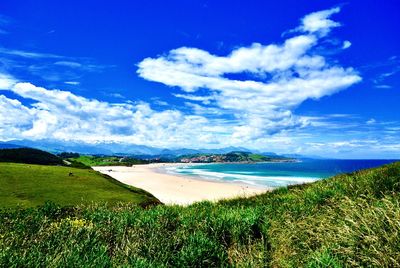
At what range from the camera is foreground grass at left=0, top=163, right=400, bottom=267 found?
28.7 feet

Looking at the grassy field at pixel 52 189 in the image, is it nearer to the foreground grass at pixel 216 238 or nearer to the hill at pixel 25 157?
the foreground grass at pixel 216 238

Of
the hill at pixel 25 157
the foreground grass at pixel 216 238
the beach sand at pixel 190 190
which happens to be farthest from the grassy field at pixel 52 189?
the hill at pixel 25 157

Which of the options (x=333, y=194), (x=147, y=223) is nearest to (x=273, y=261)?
(x=147, y=223)

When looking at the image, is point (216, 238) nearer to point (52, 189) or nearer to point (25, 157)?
→ point (52, 189)

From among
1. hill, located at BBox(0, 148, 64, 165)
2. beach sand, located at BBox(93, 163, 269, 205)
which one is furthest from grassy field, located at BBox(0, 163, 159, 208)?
hill, located at BBox(0, 148, 64, 165)

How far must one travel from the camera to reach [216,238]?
13.6 m

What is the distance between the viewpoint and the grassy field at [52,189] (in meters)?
29.6

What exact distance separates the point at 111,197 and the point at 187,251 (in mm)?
24065

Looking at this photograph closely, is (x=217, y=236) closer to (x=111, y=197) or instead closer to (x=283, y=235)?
(x=283, y=235)

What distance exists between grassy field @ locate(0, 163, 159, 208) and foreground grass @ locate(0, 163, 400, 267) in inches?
521

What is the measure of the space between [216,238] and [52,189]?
2497 centimetres

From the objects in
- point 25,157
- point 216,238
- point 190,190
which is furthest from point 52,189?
point 25,157

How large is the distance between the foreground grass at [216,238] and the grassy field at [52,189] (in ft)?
43.4

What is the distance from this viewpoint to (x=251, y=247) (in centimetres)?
1314
